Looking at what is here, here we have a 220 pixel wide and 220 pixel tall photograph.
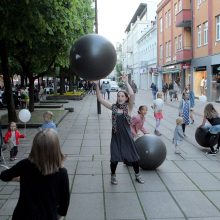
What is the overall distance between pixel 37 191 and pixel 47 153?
0.32 m

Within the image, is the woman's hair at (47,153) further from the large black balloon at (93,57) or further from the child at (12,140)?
the child at (12,140)

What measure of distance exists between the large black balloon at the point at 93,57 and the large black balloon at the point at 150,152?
2.28m

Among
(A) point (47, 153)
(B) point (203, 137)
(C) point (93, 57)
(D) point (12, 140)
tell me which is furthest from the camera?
(B) point (203, 137)

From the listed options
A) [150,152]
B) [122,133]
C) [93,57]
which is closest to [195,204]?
[122,133]

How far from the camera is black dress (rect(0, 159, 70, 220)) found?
330cm

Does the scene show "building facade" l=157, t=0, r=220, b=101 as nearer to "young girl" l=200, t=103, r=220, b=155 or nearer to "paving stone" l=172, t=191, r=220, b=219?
"young girl" l=200, t=103, r=220, b=155

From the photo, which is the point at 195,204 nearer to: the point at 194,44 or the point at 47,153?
the point at 47,153

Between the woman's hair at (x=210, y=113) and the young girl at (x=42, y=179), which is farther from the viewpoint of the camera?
the woman's hair at (x=210, y=113)

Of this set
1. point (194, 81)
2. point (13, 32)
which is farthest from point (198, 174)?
point (194, 81)

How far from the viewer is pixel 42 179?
333 centimetres

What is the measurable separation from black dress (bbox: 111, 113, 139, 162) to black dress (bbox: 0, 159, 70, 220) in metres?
3.72

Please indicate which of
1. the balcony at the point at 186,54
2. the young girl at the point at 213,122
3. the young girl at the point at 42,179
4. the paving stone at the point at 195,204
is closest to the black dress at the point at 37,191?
the young girl at the point at 42,179

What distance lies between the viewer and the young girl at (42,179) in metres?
3.27

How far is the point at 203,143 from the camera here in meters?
10.8
